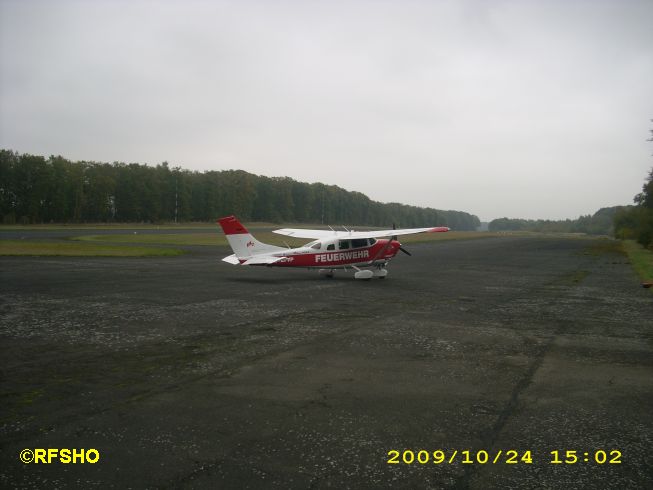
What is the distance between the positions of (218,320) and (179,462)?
7.54 m

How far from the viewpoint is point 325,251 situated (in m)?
21.0

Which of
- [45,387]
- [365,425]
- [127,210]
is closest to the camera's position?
[365,425]

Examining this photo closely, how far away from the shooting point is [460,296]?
17406 millimetres

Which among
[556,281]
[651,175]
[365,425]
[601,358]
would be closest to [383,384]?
[365,425]

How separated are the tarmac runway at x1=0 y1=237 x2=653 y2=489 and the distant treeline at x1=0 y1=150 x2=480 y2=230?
8674cm

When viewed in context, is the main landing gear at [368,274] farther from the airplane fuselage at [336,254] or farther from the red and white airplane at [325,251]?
the airplane fuselage at [336,254]

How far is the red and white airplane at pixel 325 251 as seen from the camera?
65.7 feet

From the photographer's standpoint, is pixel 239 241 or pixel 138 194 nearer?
pixel 239 241

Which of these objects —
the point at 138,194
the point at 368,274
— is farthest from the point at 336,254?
the point at 138,194

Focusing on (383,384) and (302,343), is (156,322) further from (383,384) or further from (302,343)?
(383,384)

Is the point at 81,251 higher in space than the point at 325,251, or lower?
lower
